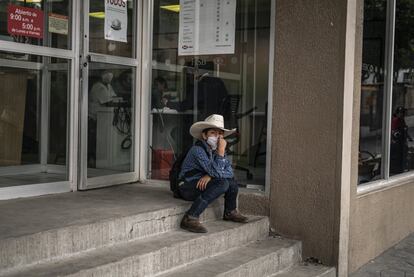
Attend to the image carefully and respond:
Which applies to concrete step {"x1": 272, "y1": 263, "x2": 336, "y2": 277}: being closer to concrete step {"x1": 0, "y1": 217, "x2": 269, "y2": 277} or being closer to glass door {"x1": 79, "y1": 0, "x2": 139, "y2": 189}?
concrete step {"x1": 0, "y1": 217, "x2": 269, "y2": 277}

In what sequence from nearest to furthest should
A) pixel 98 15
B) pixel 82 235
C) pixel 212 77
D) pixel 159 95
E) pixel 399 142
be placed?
1. pixel 82 235
2. pixel 98 15
3. pixel 212 77
4. pixel 159 95
5. pixel 399 142

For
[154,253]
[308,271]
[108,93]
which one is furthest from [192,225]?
[108,93]

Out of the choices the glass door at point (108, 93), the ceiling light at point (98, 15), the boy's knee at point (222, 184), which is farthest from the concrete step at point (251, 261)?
the ceiling light at point (98, 15)

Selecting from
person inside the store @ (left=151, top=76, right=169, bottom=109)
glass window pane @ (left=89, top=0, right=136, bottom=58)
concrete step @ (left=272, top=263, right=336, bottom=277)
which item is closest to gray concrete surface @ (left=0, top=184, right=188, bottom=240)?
person inside the store @ (left=151, top=76, right=169, bottom=109)

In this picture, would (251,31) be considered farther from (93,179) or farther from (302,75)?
(93,179)

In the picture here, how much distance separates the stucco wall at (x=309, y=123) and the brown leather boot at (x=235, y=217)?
370mm

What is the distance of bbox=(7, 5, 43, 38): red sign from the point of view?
4984 mm

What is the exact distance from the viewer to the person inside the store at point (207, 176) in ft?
15.3

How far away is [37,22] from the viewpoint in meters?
5.19

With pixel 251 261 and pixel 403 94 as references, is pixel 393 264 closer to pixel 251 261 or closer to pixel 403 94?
pixel 251 261

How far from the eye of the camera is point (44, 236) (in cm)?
362

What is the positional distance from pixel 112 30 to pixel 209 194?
2.19m

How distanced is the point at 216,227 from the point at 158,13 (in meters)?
2.61

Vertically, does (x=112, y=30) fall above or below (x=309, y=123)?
above
